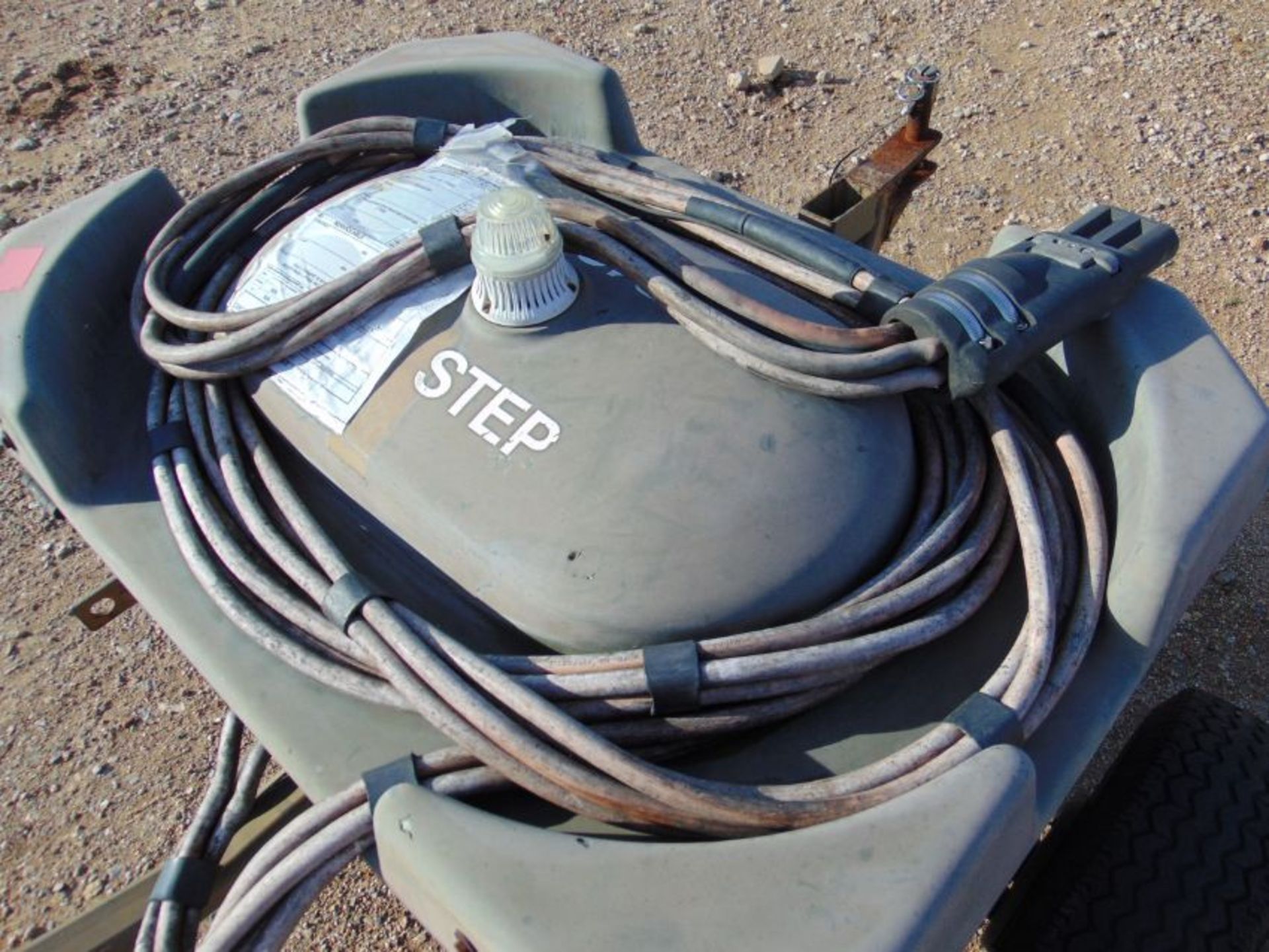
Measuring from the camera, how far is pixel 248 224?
154 cm

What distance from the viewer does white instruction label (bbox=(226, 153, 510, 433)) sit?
1233 mm

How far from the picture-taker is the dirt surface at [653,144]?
1.93 meters

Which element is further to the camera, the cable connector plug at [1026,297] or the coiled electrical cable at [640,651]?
the cable connector plug at [1026,297]

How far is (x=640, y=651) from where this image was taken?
1011 millimetres

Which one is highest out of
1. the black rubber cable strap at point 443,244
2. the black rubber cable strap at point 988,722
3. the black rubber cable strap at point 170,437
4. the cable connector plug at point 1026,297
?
the cable connector plug at point 1026,297

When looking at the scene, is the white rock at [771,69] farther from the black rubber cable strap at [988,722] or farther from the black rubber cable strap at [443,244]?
the black rubber cable strap at [988,722]

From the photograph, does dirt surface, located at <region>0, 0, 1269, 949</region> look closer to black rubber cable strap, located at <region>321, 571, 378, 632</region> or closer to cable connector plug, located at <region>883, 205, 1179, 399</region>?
black rubber cable strap, located at <region>321, 571, 378, 632</region>

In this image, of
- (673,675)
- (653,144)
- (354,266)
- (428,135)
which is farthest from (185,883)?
(653,144)

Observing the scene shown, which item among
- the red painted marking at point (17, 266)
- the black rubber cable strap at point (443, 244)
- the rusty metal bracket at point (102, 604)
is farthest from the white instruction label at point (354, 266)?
the rusty metal bracket at point (102, 604)

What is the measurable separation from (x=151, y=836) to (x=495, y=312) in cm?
128

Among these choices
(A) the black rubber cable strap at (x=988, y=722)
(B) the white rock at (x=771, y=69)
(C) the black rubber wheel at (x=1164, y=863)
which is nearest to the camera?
(A) the black rubber cable strap at (x=988, y=722)

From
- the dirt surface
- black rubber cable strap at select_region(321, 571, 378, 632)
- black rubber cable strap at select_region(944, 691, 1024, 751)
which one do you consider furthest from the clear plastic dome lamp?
the dirt surface

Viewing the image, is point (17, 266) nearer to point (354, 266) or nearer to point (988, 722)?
point (354, 266)

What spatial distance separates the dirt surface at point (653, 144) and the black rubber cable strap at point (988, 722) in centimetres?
113
